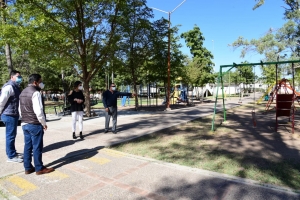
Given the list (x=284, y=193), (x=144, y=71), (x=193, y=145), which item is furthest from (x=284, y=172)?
(x=144, y=71)

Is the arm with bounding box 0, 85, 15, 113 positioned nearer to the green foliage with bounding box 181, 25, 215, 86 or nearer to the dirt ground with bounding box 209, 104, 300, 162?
the dirt ground with bounding box 209, 104, 300, 162

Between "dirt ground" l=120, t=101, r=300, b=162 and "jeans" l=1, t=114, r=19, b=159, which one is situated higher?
"jeans" l=1, t=114, r=19, b=159

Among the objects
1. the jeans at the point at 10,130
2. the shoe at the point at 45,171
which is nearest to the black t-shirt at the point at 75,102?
the jeans at the point at 10,130

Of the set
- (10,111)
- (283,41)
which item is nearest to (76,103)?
(10,111)

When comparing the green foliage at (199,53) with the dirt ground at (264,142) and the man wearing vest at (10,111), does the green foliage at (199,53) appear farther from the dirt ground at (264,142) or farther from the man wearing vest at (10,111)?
the man wearing vest at (10,111)

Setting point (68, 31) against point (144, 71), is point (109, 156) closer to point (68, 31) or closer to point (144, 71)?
point (68, 31)

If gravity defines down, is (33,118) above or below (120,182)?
above

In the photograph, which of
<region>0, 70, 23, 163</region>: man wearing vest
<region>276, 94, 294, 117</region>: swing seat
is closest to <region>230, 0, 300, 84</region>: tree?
<region>276, 94, 294, 117</region>: swing seat

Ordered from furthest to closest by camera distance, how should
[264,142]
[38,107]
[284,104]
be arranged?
1. [284,104]
2. [264,142]
3. [38,107]

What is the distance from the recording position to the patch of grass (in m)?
4.39

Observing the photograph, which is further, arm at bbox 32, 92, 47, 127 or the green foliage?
the green foliage

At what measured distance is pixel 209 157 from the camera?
5.54 meters

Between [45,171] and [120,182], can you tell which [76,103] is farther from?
[120,182]

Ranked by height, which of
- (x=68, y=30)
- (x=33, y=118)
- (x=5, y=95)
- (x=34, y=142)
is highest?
(x=68, y=30)
